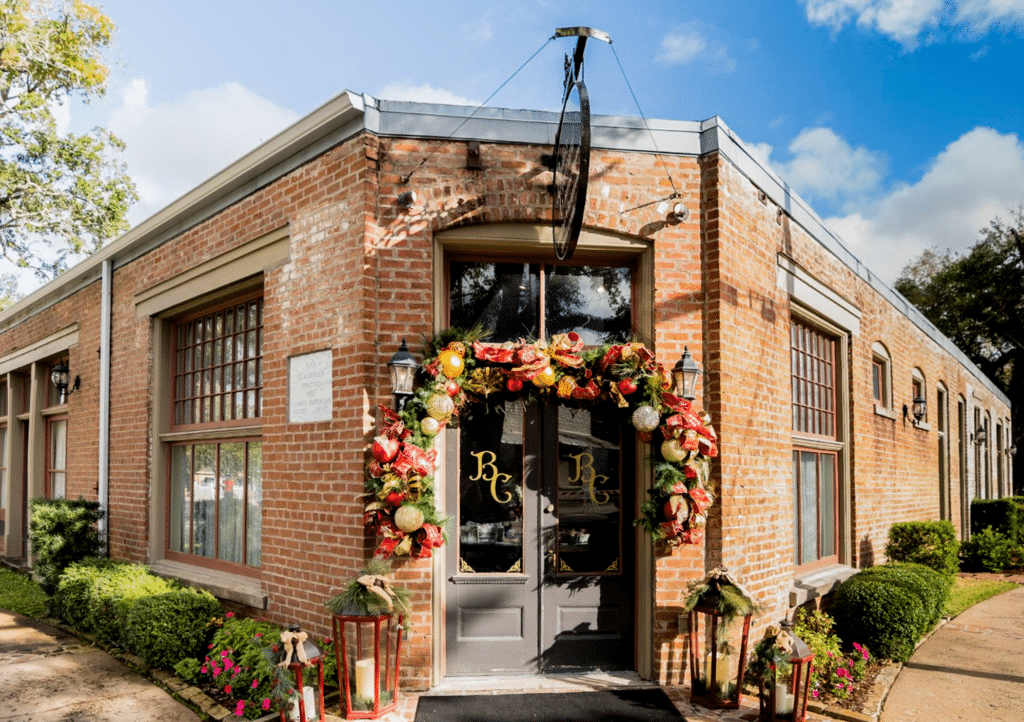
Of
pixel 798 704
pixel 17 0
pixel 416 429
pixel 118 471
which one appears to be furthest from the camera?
pixel 17 0

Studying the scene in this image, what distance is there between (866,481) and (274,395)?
291 inches

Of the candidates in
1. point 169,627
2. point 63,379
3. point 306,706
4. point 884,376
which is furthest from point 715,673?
point 63,379

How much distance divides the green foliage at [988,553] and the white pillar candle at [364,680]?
42.6 ft

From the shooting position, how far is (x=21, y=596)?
10023 millimetres

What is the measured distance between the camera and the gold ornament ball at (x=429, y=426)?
5.72 m

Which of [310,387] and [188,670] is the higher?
[310,387]

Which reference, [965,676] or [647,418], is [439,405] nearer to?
[647,418]

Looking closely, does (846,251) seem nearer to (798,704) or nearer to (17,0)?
(798,704)

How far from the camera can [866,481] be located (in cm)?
992

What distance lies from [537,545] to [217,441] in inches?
147

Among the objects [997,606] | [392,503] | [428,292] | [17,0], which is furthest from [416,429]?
[17,0]

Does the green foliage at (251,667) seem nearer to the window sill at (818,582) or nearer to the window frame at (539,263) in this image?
the window frame at (539,263)

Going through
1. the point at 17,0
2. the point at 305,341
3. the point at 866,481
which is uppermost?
the point at 17,0

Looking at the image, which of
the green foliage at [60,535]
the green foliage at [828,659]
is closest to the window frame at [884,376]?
the green foliage at [828,659]
